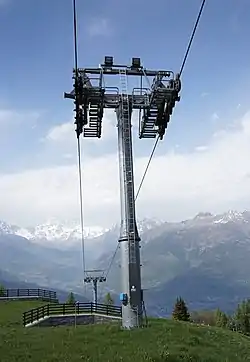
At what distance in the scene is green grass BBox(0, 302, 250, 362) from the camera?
23594 mm

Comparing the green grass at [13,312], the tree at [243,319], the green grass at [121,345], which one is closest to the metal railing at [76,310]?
the green grass at [13,312]

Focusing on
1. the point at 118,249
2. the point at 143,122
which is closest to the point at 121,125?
the point at 143,122

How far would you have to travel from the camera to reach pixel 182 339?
29719mm

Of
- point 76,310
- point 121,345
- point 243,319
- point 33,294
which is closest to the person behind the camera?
point 121,345

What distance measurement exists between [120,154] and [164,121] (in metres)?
3.56

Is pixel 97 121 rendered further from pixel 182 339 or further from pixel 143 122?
pixel 182 339

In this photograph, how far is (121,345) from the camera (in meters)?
26.6

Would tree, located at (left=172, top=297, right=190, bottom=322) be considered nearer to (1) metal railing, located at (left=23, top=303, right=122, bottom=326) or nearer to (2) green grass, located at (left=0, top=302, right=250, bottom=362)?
(1) metal railing, located at (left=23, top=303, right=122, bottom=326)

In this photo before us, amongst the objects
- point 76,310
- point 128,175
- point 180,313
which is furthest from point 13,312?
point 180,313

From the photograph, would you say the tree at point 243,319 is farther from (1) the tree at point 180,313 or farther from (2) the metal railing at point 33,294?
(2) the metal railing at point 33,294

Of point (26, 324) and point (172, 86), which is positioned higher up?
point (172, 86)

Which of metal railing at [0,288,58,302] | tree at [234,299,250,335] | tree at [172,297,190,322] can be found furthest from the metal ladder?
Result: tree at [234,299,250,335]

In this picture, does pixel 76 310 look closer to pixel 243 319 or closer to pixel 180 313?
pixel 180 313

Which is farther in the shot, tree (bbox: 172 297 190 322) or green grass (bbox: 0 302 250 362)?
tree (bbox: 172 297 190 322)
